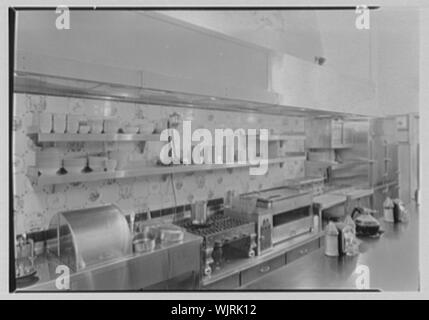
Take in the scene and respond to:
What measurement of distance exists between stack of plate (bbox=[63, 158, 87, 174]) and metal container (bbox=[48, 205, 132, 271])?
15 cm

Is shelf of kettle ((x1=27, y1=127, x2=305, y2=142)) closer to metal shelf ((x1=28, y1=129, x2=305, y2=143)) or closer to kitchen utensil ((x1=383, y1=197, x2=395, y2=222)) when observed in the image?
metal shelf ((x1=28, y1=129, x2=305, y2=143))

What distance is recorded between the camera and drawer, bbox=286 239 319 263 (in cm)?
157

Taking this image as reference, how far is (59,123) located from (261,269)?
1.08m

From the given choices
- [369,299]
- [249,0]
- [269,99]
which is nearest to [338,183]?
[269,99]

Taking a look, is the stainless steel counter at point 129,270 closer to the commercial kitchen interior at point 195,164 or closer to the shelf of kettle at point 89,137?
the commercial kitchen interior at point 195,164

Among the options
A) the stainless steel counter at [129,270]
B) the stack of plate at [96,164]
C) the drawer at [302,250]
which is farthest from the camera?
the drawer at [302,250]

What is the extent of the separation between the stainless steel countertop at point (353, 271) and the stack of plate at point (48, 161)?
797 mm

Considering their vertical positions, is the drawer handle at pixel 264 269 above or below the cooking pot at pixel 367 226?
below

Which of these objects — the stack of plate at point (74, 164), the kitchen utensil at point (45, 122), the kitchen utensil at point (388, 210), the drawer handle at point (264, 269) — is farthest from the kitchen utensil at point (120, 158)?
the kitchen utensil at point (388, 210)

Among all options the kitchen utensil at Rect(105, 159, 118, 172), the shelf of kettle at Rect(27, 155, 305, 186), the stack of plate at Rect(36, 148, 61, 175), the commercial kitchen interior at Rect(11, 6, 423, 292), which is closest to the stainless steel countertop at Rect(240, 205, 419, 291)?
the commercial kitchen interior at Rect(11, 6, 423, 292)

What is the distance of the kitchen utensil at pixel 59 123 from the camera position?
108 centimetres

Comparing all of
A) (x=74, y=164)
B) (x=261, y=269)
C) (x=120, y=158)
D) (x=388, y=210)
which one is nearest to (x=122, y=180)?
(x=120, y=158)

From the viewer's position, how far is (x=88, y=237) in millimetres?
1003
